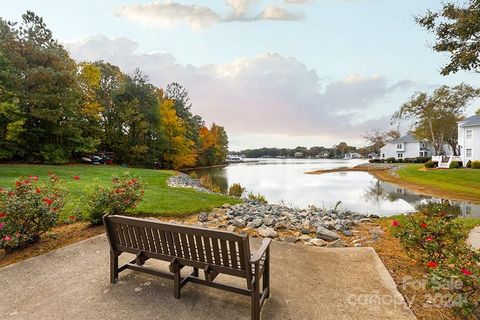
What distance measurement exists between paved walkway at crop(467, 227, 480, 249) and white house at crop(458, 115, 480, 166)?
103 feet

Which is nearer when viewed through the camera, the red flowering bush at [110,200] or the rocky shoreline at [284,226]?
the rocky shoreline at [284,226]

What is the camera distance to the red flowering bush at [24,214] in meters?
4.33

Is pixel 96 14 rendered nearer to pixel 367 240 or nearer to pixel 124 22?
pixel 124 22

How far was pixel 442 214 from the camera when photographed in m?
4.57

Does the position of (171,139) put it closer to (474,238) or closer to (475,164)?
(474,238)

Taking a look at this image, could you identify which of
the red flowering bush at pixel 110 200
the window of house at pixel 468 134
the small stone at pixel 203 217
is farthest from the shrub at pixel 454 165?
the red flowering bush at pixel 110 200

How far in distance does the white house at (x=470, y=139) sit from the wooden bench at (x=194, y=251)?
38.3 metres

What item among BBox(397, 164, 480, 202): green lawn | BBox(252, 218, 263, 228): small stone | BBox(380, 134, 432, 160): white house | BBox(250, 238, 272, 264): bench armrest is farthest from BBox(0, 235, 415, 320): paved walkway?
BBox(380, 134, 432, 160): white house

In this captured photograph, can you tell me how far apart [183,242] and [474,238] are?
277 inches

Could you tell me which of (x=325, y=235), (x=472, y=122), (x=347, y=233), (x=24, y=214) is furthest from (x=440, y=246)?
(x=472, y=122)

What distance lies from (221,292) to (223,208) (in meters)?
5.69

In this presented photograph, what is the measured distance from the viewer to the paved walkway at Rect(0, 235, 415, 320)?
2955mm

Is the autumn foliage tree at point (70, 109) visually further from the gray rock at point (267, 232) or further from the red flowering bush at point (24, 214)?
the gray rock at point (267, 232)

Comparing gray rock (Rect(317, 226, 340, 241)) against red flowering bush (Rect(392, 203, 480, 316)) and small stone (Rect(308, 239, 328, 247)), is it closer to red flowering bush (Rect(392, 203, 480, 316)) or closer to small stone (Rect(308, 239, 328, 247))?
small stone (Rect(308, 239, 328, 247))
